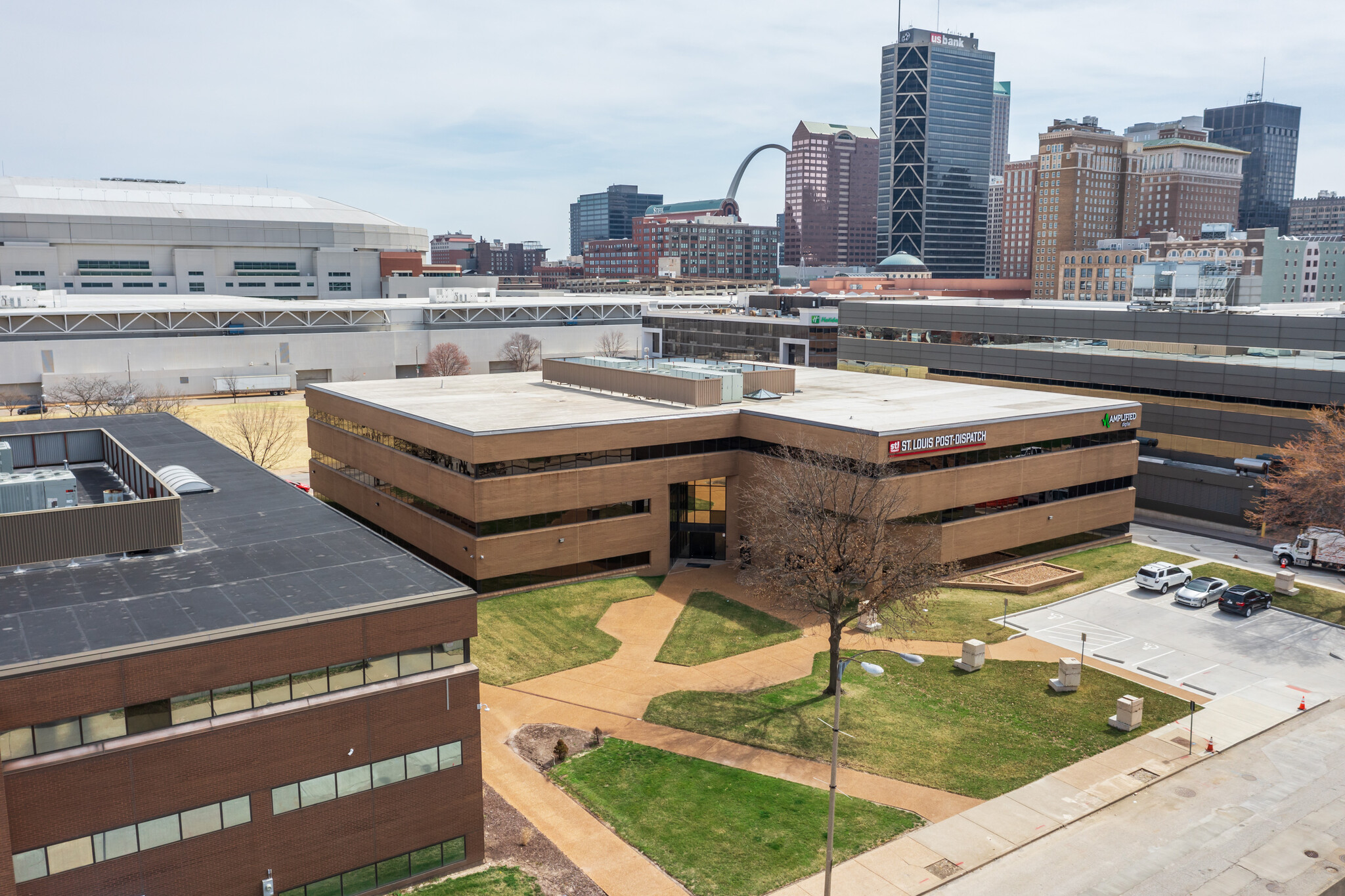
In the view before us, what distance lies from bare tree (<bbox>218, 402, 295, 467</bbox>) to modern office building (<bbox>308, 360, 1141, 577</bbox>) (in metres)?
20.4

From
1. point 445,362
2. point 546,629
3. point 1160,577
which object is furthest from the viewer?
point 445,362

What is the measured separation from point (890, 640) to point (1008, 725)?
841 cm

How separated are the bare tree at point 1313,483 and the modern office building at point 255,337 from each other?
335ft

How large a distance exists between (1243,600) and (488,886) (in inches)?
1587

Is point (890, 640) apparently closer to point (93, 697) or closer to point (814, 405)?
point (814, 405)

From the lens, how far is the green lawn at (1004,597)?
44.8 meters

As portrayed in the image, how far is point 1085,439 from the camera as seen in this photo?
186 ft

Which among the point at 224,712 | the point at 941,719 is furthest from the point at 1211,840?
the point at 224,712

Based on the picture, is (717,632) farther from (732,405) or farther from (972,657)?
(732,405)

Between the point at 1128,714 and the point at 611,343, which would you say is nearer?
the point at 1128,714

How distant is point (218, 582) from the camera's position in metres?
26.3

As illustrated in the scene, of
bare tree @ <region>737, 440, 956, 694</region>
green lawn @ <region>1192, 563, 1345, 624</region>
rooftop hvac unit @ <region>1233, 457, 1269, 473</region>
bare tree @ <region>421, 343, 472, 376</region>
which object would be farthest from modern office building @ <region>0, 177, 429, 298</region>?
green lawn @ <region>1192, 563, 1345, 624</region>

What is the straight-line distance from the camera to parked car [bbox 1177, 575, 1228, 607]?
159 ft

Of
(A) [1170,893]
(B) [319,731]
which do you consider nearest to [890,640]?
(A) [1170,893]
